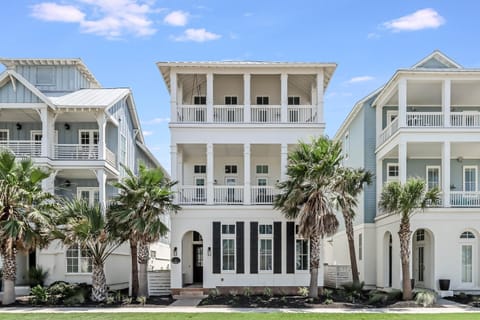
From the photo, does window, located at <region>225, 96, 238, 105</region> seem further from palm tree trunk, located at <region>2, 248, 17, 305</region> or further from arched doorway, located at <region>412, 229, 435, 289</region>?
palm tree trunk, located at <region>2, 248, 17, 305</region>

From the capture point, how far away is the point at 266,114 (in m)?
25.2

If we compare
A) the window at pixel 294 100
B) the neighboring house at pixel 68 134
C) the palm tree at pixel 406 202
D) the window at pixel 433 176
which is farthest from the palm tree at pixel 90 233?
the window at pixel 433 176

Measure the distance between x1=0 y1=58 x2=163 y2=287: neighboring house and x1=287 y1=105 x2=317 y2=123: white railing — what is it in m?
7.87

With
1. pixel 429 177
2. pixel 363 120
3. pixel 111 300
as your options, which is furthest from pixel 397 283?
pixel 111 300

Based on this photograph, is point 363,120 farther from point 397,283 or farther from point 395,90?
point 397,283

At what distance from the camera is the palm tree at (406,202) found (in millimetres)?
20469

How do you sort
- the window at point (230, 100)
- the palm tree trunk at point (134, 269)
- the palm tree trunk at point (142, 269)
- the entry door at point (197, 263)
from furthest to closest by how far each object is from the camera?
the window at point (230, 100)
the entry door at point (197, 263)
the palm tree trunk at point (134, 269)
the palm tree trunk at point (142, 269)

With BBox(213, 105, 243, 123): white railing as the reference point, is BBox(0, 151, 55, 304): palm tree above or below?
below

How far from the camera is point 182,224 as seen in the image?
24141mm

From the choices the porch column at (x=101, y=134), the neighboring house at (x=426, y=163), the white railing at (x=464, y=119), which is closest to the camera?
the neighboring house at (x=426, y=163)

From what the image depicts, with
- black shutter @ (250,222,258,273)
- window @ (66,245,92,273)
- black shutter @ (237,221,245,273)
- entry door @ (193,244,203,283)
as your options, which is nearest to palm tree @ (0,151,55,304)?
window @ (66,245,92,273)

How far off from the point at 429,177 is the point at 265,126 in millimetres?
9875

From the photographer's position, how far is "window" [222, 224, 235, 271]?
24.0m

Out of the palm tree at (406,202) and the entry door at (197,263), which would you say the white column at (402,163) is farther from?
the entry door at (197,263)
